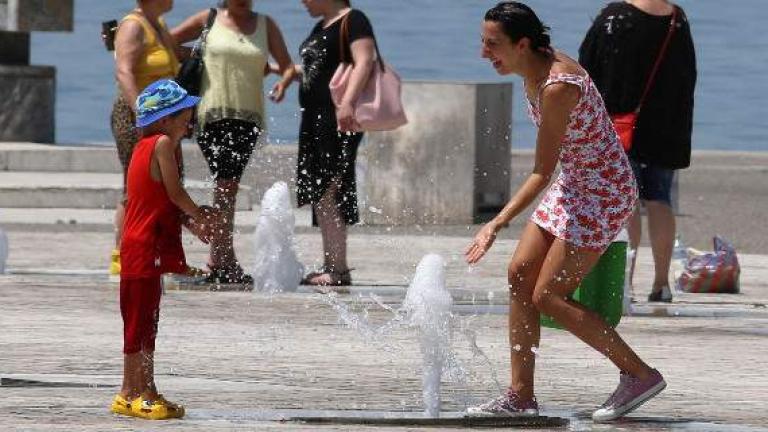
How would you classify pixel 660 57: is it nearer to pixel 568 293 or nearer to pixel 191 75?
pixel 191 75

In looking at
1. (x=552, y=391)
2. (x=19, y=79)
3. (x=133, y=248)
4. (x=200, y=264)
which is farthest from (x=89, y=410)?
(x=19, y=79)

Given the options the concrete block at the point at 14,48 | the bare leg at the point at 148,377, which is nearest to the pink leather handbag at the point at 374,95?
the bare leg at the point at 148,377

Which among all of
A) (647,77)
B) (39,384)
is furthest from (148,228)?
(647,77)

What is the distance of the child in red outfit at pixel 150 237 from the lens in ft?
26.2

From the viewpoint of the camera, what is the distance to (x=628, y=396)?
8.09 metres

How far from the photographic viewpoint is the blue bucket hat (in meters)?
→ 8.21

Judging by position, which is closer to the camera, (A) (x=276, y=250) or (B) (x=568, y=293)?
(B) (x=568, y=293)

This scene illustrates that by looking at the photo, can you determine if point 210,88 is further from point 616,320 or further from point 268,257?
point 616,320

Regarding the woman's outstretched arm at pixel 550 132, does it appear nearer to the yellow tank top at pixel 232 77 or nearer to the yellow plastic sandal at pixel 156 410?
the yellow plastic sandal at pixel 156 410

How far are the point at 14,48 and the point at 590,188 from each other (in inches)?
505

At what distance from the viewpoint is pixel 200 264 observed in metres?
13.7

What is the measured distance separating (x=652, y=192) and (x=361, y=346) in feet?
7.11

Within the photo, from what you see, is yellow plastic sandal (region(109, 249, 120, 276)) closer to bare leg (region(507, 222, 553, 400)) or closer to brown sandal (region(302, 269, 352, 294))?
brown sandal (region(302, 269, 352, 294))

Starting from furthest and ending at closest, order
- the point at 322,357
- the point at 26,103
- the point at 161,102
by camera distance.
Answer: the point at 26,103, the point at 322,357, the point at 161,102
